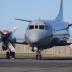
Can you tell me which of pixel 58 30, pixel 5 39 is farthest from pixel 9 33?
pixel 58 30

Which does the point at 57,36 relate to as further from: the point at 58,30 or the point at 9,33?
the point at 9,33

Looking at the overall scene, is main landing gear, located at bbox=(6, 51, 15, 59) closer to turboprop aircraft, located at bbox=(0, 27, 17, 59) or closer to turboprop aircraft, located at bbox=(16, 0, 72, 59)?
turboprop aircraft, located at bbox=(0, 27, 17, 59)

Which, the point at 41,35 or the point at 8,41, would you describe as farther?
the point at 8,41

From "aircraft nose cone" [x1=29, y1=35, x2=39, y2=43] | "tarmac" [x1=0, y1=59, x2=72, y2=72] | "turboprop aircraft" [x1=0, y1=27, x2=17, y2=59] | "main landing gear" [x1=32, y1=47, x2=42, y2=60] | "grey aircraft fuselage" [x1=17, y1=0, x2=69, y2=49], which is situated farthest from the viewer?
"turboprop aircraft" [x1=0, y1=27, x2=17, y2=59]

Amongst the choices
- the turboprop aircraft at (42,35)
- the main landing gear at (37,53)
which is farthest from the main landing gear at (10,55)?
the main landing gear at (37,53)

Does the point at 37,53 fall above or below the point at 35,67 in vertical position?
above

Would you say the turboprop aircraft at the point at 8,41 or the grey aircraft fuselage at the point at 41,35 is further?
the turboprop aircraft at the point at 8,41

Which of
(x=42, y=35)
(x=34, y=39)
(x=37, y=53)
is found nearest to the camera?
(x=34, y=39)

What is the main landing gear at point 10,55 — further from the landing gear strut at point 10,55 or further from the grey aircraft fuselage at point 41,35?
the grey aircraft fuselage at point 41,35

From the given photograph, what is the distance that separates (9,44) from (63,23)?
9.16 meters

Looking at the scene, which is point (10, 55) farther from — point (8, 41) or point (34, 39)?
A: point (34, 39)

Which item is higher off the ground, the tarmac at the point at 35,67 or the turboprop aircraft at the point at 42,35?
the turboprop aircraft at the point at 42,35

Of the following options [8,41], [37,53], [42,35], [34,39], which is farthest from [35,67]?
[8,41]

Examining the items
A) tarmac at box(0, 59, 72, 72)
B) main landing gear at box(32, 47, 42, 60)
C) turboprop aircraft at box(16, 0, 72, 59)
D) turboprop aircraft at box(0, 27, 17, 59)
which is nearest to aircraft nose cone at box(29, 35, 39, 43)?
turboprop aircraft at box(16, 0, 72, 59)
